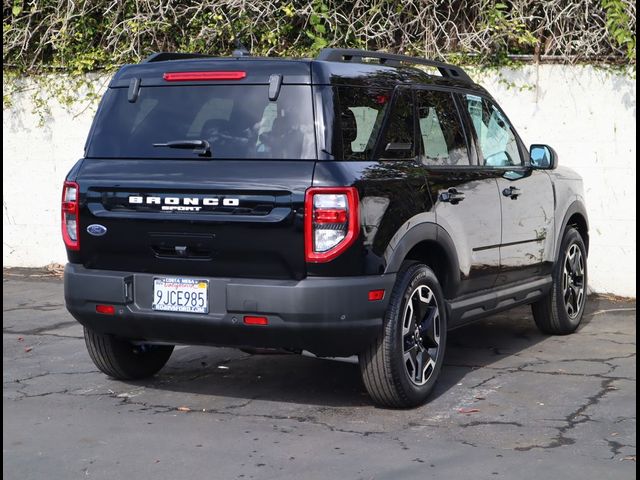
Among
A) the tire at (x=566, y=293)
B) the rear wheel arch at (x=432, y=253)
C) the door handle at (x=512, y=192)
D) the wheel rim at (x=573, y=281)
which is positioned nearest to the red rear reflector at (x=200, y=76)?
the rear wheel arch at (x=432, y=253)

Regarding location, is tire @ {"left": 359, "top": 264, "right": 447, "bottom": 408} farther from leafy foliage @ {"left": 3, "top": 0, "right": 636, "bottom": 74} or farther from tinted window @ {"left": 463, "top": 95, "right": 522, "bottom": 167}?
leafy foliage @ {"left": 3, "top": 0, "right": 636, "bottom": 74}

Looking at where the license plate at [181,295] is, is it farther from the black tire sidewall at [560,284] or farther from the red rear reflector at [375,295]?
the black tire sidewall at [560,284]

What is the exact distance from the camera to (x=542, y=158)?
8062 mm

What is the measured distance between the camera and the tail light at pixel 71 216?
6.39 m

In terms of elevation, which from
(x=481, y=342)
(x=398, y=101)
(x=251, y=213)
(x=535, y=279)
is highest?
(x=398, y=101)

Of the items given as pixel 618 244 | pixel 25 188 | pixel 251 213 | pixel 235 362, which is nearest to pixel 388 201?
pixel 251 213

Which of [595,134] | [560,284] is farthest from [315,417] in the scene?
[595,134]

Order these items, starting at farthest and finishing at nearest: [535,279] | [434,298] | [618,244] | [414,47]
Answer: [414,47], [618,244], [535,279], [434,298]

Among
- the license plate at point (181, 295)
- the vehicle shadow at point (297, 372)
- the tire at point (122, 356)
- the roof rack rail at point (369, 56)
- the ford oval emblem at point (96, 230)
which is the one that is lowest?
the vehicle shadow at point (297, 372)

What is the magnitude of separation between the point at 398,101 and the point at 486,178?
0.99 m

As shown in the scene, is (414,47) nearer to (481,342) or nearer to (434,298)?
(481,342)

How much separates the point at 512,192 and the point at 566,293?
1.50m

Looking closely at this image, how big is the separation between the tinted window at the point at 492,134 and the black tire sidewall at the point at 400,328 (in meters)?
1.34

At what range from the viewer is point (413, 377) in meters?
6.42
